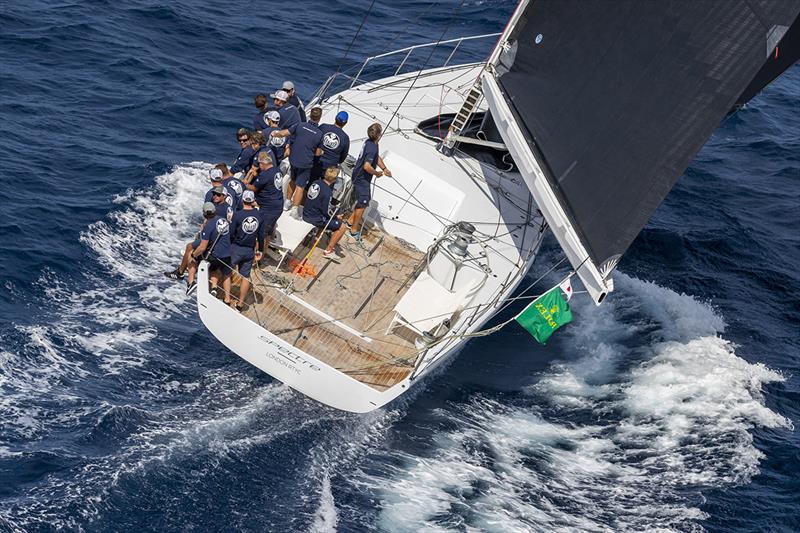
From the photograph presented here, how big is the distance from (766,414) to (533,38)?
722cm

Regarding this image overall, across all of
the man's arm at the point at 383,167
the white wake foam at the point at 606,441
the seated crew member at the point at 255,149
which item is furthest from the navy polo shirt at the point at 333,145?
the white wake foam at the point at 606,441

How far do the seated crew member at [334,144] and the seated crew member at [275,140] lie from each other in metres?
0.66

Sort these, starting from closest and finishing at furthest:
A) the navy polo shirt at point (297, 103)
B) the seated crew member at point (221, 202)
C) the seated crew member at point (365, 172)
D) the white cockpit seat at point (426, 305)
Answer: the seated crew member at point (221, 202), the white cockpit seat at point (426, 305), the seated crew member at point (365, 172), the navy polo shirt at point (297, 103)

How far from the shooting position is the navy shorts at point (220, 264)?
14242 millimetres

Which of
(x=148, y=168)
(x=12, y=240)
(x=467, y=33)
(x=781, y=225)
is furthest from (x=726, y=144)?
(x=12, y=240)

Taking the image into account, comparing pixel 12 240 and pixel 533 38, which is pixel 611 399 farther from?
pixel 12 240

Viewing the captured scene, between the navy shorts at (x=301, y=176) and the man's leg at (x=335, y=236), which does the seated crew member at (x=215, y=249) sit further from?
the navy shorts at (x=301, y=176)

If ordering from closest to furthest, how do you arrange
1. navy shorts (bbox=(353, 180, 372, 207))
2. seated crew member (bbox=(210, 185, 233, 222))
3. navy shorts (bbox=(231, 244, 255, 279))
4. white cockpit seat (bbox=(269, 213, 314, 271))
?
seated crew member (bbox=(210, 185, 233, 222)) → navy shorts (bbox=(231, 244, 255, 279)) → white cockpit seat (bbox=(269, 213, 314, 271)) → navy shorts (bbox=(353, 180, 372, 207))

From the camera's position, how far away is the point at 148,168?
20078 millimetres

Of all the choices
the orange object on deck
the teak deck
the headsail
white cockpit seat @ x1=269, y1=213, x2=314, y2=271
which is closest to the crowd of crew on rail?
white cockpit seat @ x1=269, y1=213, x2=314, y2=271

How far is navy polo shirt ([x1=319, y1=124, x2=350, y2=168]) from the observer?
51.2 ft

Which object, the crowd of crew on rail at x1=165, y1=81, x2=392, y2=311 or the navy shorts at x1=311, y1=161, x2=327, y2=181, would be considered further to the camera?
the navy shorts at x1=311, y1=161, x2=327, y2=181

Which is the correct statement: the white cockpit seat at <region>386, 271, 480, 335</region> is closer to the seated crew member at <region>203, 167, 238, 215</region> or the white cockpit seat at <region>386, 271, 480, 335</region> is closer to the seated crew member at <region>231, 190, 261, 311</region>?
the seated crew member at <region>231, 190, 261, 311</region>

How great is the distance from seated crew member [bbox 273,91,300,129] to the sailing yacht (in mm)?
1296
